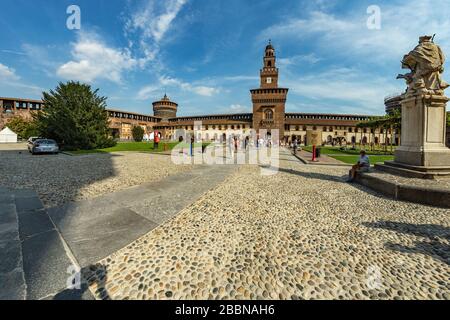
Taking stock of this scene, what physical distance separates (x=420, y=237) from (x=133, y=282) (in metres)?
4.74

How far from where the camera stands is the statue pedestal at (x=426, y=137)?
21.3 ft

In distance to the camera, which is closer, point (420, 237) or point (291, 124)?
point (420, 237)

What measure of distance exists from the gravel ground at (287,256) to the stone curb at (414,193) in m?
0.31

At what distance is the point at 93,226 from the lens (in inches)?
149

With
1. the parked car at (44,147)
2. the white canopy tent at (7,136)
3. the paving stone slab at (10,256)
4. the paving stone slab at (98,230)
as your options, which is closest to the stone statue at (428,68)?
the paving stone slab at (98,230)

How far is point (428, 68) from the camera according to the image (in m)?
6.87

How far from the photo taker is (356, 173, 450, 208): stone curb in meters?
5.04

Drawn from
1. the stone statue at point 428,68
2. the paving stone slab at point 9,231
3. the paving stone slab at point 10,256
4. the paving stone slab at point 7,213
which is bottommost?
the paving stone slab at point 10,256

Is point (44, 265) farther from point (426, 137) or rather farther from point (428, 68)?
point (428, 68)

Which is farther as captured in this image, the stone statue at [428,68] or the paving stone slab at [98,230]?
the stone statue at [428,68]

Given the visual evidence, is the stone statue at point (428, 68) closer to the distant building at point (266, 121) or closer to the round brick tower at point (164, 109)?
the distant building at point (266, 121)

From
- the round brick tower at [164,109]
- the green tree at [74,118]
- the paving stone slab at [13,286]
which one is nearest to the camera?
the paving stone slab at [13,286]

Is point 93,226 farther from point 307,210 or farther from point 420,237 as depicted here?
point 420,237
